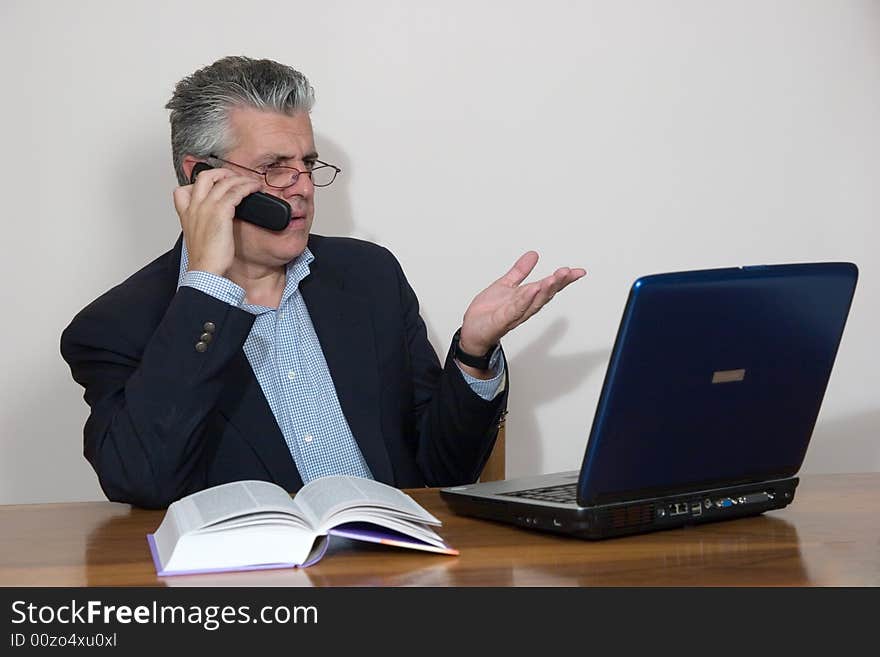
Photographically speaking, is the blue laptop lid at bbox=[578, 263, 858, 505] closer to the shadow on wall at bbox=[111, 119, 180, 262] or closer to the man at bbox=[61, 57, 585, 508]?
the man at bbox=[61, 57, 585, 508]

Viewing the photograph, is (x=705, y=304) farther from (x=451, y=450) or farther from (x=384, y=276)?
(x=384, y=276)

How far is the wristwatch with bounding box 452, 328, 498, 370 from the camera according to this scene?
1.90 m

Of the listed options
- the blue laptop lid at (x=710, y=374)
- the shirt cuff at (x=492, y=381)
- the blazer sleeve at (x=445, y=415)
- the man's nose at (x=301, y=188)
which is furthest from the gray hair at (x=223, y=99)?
the blue laptop lid at (x=710, y=374)

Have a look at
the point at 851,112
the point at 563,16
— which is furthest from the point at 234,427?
the point at 851,112

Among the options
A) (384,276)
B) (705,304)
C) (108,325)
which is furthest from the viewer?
(384,276)

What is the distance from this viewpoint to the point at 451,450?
2057 mm

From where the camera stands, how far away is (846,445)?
3002mm

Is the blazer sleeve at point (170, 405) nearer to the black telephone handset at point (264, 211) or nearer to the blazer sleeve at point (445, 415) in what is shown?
the black telephone handset at point (264, 211)

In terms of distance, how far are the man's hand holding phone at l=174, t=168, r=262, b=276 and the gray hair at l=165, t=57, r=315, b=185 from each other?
0.15 m

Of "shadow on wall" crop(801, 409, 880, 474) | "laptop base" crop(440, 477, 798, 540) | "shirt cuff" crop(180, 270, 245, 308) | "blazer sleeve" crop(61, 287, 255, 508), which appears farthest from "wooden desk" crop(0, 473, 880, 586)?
"shadow on wall" crop(801, 409, 880, 474)

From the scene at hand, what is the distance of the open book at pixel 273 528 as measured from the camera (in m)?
1.16
